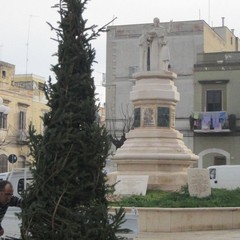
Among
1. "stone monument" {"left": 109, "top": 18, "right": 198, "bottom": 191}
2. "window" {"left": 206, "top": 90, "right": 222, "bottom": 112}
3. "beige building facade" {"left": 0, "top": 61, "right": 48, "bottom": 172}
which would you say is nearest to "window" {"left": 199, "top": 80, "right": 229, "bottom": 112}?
"window" {"left": 206, "top": 90, "right": 222, "bottom": 112}

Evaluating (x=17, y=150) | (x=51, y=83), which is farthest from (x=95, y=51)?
(x=17, y=150)

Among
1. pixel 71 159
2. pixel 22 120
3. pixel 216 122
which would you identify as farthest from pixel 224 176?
pixel 22 120

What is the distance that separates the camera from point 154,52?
21656 mm

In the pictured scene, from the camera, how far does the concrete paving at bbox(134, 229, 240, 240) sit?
14.0 m

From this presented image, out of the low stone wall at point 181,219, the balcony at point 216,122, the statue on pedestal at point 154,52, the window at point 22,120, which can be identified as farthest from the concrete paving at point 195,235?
the window at point 22,120

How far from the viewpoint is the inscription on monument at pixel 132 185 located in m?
18.7

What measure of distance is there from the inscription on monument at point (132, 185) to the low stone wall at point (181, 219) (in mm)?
3058

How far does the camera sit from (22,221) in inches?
249

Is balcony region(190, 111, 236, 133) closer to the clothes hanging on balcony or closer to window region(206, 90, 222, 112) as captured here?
the clothes hanging on balcony

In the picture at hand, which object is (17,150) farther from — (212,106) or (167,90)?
(167,90)

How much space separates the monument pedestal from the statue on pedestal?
18.7 inches

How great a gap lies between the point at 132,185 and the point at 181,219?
3617 millimetres

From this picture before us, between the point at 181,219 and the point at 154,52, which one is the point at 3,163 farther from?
the point at 181,219

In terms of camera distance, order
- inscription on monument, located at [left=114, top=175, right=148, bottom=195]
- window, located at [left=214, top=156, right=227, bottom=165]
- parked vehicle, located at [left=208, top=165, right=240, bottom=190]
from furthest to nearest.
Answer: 1. window, located at [left=214, top=156, right=227, bottom=165]
2. parked vehicle, located at [left=208, top=165, right=240, bottom=190]
3. inscription on monument, located at [left=114, top=175, right=148, bottom=195]
